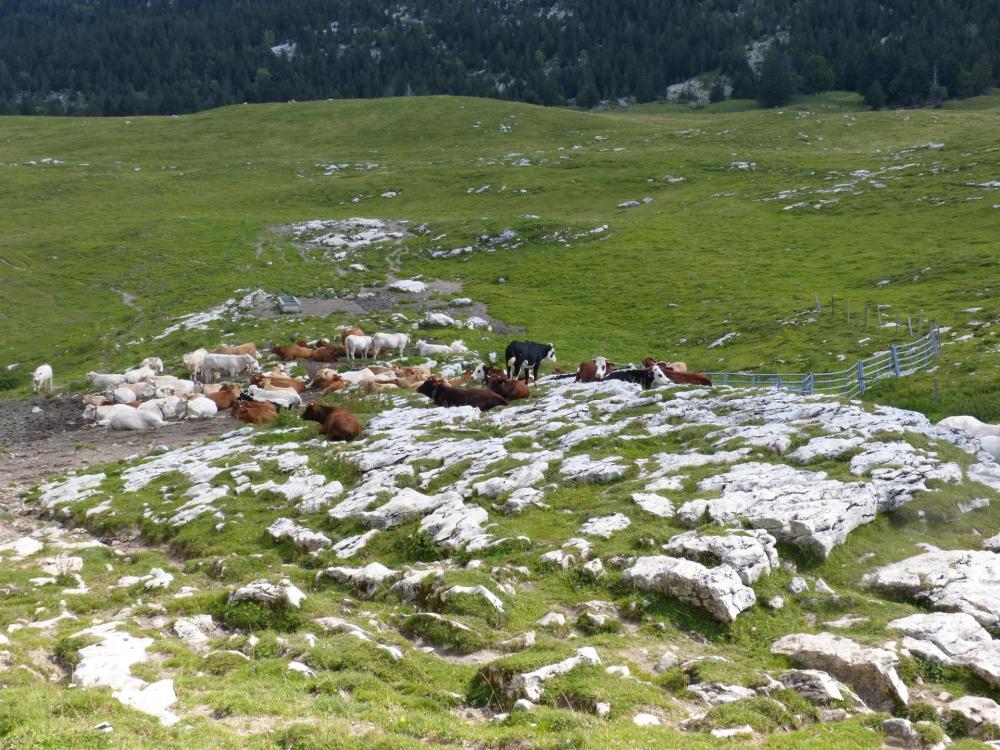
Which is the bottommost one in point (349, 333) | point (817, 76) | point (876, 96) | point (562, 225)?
point (349, 333)

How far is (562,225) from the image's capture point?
72.4 meters

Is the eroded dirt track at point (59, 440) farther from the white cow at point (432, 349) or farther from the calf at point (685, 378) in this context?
the calf at point (685, 378)

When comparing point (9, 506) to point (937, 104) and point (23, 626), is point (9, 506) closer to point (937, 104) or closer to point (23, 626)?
point (23, 626)

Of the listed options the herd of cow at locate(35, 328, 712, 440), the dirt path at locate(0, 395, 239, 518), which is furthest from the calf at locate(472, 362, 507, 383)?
the dirt path at locate(0, 395, 239, 518)

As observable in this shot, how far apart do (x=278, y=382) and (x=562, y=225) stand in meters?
45.9

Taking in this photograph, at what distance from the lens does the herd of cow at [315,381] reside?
2591 cm

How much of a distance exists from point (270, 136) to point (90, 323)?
83386mm

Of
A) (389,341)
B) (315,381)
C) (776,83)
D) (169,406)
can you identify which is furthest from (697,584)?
(776,83)

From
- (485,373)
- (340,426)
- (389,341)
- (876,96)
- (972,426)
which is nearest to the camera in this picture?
(972,426)

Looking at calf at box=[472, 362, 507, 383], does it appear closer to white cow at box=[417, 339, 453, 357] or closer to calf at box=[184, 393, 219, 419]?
white cow at box=[417, 339, 453, 357]

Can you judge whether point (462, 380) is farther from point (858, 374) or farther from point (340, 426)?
point (858, 374)

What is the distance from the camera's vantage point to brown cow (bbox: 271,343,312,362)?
126 ft

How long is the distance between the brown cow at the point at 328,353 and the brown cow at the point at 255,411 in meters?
9.52

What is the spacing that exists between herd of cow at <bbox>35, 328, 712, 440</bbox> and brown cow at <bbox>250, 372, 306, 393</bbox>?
0.05 m
